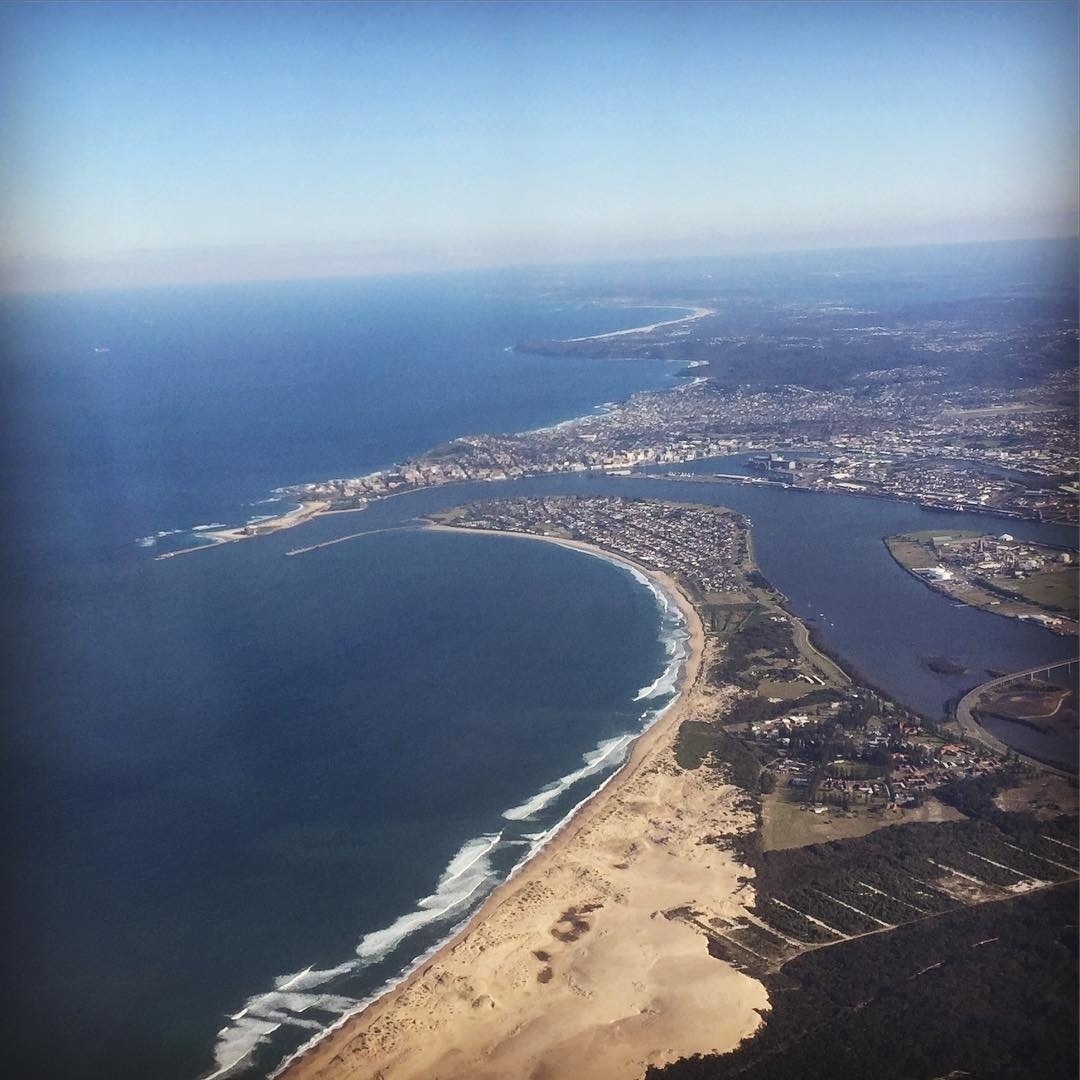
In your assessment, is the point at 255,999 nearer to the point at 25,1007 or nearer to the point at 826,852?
the point at 25,1007

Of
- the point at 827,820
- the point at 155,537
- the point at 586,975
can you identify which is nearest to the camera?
the point at 586,975

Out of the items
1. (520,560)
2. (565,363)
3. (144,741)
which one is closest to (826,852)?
(144,741)

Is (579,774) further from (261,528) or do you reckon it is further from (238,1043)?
(261,528)

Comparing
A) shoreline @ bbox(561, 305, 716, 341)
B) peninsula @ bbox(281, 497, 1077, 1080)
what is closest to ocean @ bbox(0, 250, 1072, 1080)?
peninsula @ bbox(281, 497, 1077, 1080)

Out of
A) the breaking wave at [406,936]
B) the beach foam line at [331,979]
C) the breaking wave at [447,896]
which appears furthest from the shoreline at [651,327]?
the beach foam line at [331,979]

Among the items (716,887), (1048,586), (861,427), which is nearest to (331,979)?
(716,887)

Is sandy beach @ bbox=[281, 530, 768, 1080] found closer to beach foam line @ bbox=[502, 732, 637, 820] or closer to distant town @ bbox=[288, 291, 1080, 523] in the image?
beach foam line @ bbox=[502, 732, 637, 820]

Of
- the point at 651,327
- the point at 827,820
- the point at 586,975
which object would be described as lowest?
the point at 586,975
